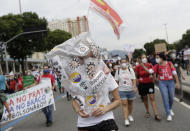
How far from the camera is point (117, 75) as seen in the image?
5.75m

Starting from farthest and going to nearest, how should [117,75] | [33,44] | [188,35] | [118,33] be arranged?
[188,35] < [33,44] < [117,75] < [118,33]

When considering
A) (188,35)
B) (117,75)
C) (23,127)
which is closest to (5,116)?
(23,127)

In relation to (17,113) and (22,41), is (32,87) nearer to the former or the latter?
(17,113)

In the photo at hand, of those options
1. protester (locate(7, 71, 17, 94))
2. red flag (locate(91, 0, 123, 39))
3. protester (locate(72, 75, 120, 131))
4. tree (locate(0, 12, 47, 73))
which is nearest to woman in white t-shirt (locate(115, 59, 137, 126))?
red flag (locate(91, 0, 123, 39))

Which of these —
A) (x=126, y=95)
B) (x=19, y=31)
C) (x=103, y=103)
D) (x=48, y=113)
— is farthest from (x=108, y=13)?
(x=19, y=31)

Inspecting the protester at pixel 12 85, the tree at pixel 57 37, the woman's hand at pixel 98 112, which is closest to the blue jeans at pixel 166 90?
Result: the woman's hand at pixel 98 112

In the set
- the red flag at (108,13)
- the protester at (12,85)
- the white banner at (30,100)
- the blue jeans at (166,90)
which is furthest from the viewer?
the protester at (12,85)

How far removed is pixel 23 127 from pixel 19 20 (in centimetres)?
2808

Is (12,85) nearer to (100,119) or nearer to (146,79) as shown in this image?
(146,79)

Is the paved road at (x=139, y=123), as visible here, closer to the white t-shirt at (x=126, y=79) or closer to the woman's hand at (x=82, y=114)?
the white t-shirt at (x=126, y=79)

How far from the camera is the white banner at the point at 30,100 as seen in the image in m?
6.95

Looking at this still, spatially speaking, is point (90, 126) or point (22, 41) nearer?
point (90, 126)

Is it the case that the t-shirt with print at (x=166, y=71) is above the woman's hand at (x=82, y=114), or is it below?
above

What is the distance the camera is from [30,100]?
720 centimetres
